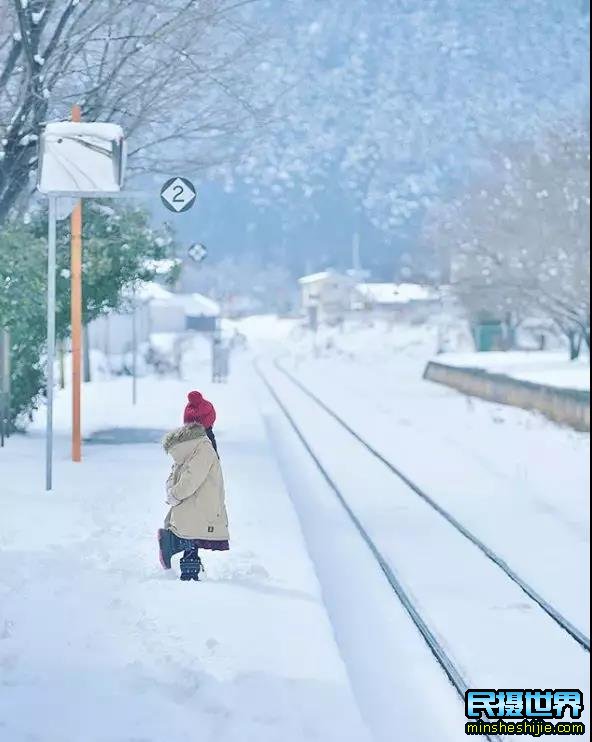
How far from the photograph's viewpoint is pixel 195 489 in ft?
20.3

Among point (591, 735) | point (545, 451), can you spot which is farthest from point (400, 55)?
point (545, 451)

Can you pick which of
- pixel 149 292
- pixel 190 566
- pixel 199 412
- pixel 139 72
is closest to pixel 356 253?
pixel 139 72

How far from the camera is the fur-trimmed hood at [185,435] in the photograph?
600 centimetres

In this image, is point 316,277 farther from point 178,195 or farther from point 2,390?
point 178,195

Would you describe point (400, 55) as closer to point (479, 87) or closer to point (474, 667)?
point (479, 87)

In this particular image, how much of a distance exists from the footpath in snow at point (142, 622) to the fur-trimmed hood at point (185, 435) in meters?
0.75

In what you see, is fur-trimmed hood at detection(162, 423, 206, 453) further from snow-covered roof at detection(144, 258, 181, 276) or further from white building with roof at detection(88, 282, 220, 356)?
snow-covered roof at detection(144, 258, 181, 276)

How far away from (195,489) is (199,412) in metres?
0.40

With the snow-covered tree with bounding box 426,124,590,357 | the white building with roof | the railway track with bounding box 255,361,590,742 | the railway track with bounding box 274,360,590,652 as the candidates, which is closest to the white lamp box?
the railway track with bounding box 255,361,590,742

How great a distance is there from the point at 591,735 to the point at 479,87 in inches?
159

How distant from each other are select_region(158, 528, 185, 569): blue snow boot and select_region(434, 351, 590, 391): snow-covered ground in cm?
2665

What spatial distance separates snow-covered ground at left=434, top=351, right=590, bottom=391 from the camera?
35531mm

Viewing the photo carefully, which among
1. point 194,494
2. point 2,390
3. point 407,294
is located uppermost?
point 407,294

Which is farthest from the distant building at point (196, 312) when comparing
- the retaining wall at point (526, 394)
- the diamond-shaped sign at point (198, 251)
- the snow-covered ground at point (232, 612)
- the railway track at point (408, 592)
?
the retaining wall at point (526, 394)
